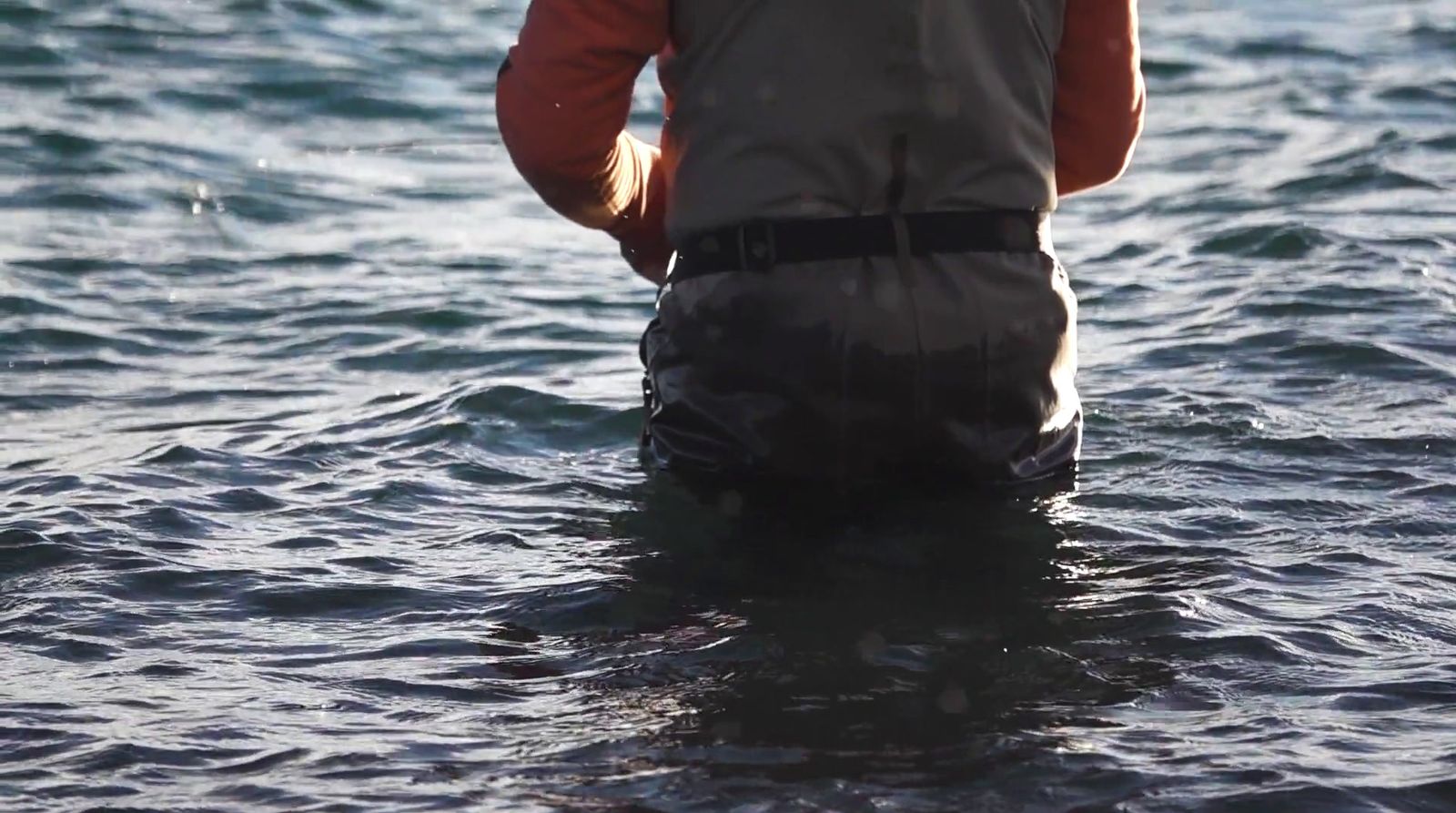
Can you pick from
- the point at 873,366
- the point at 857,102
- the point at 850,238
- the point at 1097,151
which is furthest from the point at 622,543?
the point at 1097,151

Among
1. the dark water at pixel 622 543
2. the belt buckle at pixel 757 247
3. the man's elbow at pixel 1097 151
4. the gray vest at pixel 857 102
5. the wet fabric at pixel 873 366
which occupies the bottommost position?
the dark water at pixel 622 543

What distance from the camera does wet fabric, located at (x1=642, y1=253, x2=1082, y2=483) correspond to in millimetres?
4219

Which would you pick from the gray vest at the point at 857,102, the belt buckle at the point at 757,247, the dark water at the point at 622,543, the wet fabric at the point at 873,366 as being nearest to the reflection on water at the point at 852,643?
the dark water at the point at 622,543

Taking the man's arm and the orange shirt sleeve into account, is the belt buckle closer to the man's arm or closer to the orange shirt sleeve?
the man's arm

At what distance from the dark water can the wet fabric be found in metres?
0.20

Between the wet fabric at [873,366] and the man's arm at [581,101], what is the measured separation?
29 centimetres

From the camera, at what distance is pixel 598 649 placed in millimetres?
4027

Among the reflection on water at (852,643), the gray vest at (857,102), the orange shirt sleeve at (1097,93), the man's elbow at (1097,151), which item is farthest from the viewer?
the man's elbow at (1097,151)

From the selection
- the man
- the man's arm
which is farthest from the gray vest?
the man's arm

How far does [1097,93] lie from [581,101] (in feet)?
3.65

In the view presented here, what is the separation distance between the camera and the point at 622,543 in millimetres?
4750

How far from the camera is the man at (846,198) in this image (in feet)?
13.7

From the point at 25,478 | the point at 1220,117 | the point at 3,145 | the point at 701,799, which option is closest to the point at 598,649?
the point at 701,799

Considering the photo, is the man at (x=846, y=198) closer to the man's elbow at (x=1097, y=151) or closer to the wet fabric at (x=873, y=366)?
the wet fabric at (x=873, y=366)
